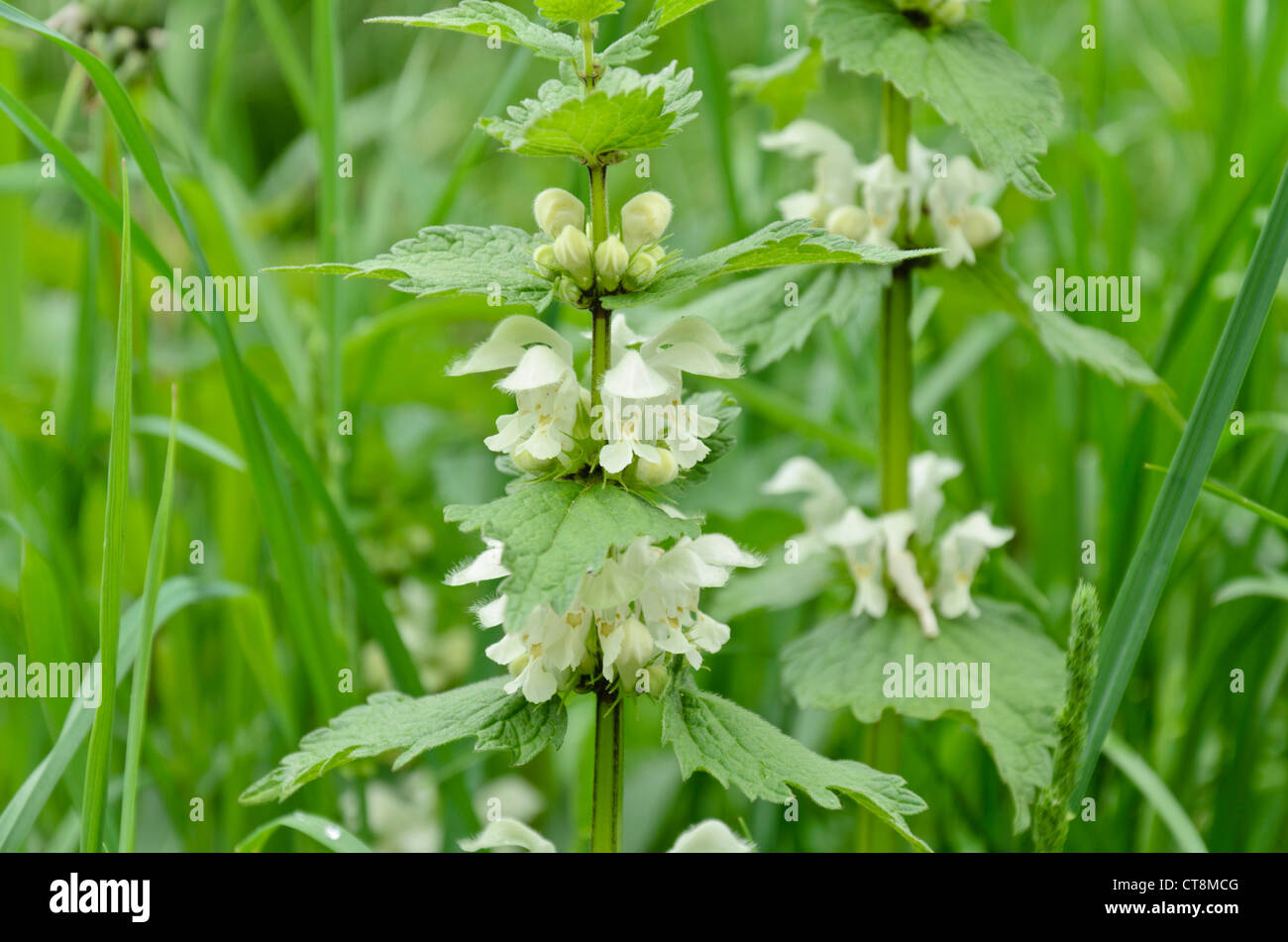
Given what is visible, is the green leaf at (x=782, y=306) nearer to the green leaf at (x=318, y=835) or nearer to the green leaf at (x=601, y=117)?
the green leaf at (x=601, y=117)

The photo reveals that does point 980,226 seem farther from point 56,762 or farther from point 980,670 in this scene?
point 56,762

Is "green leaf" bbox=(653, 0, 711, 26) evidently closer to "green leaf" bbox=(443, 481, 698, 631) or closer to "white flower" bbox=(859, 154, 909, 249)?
"green leaf" bbox=(443, 481, 698, 631)

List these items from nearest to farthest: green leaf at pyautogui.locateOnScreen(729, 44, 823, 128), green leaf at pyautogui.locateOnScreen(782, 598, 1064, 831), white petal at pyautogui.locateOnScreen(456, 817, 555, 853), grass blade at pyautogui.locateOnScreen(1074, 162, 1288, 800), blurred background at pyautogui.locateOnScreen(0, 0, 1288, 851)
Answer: white petal at pyautogui.locateOnScreen(456, 817, 555, 853) < grass blade at pyautogui.locateOnScreen(1074, 162, 1288, 800) < green leaf at pyautogui.locateOnScreen(782, 598, 1064, 831) < green leaf at pyautogui.locateOnScreen(729, 44, 823, 128) < blurred background at pyautogui.locateOnScreen(0, 0, 1288, 851)

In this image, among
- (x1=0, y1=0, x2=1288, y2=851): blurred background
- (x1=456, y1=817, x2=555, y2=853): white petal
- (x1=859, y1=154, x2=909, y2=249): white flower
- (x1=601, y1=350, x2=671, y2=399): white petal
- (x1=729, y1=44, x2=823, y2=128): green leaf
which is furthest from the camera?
(x1=0, y1=0, x2=1288, y2=851): blurred background

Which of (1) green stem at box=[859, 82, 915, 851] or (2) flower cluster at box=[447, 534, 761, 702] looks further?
(1) green stem at box=[859, 82, 915, 851]

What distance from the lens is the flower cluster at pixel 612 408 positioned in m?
0.95

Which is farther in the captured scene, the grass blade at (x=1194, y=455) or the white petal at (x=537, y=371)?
the grass blade at (x=1194, y=455)

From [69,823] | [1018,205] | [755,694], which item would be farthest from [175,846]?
[1018,205]

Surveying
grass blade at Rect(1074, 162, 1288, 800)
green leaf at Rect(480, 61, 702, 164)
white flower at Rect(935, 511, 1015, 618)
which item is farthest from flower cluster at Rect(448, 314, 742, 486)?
white flower at Rect(935, 511, 1015, 618)

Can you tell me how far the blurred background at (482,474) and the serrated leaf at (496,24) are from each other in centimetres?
61

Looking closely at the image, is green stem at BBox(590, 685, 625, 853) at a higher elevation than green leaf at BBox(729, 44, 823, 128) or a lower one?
lower

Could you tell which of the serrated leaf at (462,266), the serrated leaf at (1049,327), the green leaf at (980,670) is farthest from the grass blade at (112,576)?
the serrated leaf at (1049,327)

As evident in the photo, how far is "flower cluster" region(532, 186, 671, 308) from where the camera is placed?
38.0 inches

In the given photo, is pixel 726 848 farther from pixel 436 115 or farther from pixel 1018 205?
pixel 436 115
